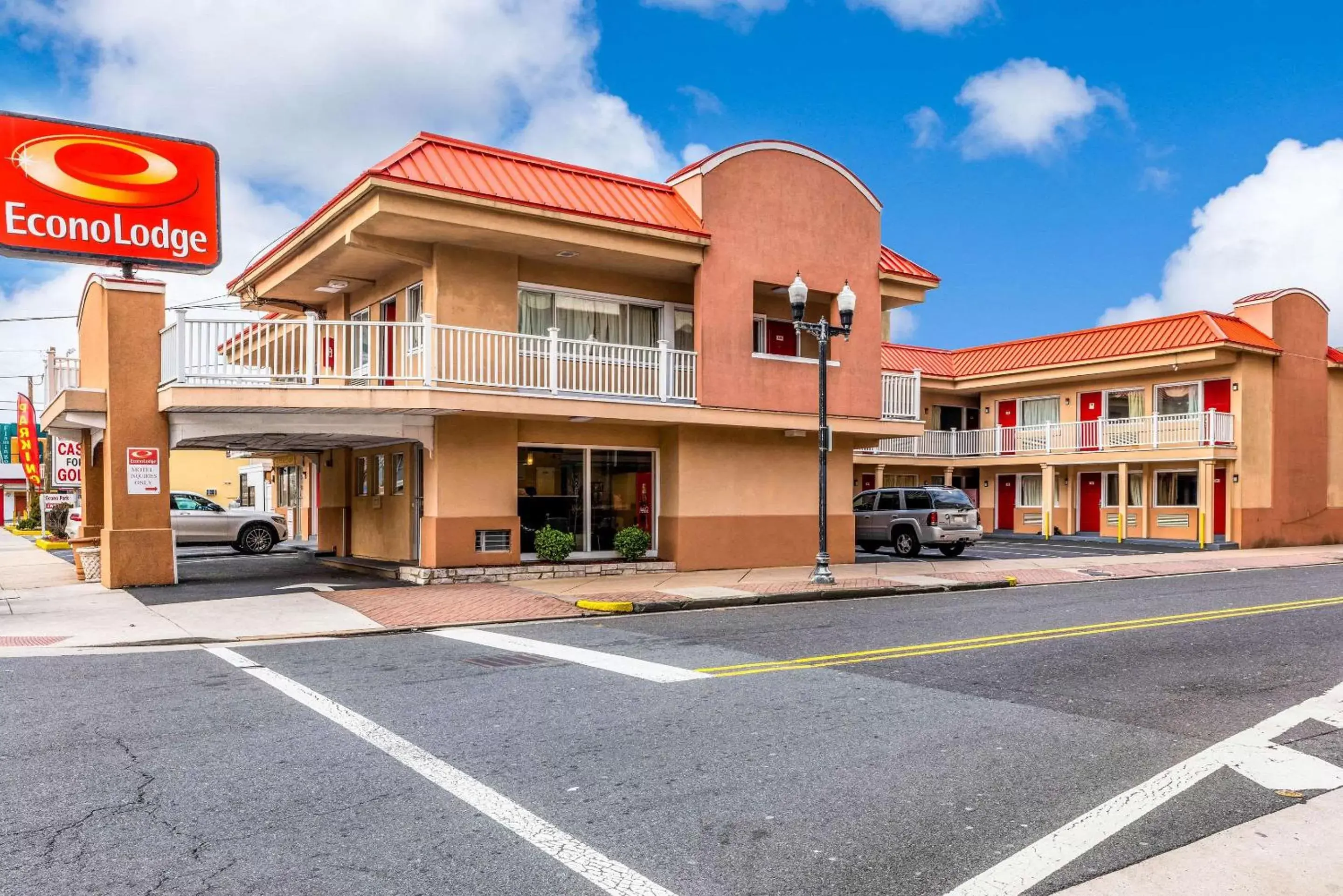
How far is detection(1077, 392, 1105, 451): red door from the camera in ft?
110

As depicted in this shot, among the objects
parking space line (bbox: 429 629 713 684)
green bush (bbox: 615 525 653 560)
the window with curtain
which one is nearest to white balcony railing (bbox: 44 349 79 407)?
green bush (bbox: 615 525 653 560)

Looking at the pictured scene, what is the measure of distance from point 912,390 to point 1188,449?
519 inches

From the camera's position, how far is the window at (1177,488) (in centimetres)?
3206

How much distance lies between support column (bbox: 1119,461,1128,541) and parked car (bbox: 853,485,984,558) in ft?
29.3

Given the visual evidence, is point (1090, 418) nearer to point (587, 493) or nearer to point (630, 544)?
point (630, 544)

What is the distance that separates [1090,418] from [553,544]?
24944 millimetres

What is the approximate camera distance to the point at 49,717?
730 centimetres

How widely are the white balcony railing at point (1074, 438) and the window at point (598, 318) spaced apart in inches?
421

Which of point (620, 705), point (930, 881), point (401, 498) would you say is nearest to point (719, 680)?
point (620, 705)

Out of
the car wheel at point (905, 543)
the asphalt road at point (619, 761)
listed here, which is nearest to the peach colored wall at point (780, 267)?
the car wheel at point (905, 543)

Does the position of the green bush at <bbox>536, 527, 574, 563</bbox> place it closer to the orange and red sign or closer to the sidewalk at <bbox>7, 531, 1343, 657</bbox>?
the sidewalk at <bbox>7, 531, 1343, 657</bbox>

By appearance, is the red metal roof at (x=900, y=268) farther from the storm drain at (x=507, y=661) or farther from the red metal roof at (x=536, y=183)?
the storm drain at (x=507, y=661)

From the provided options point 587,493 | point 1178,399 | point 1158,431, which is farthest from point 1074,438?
point 587,493

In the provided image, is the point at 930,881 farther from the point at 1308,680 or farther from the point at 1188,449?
the point at 1188,449
